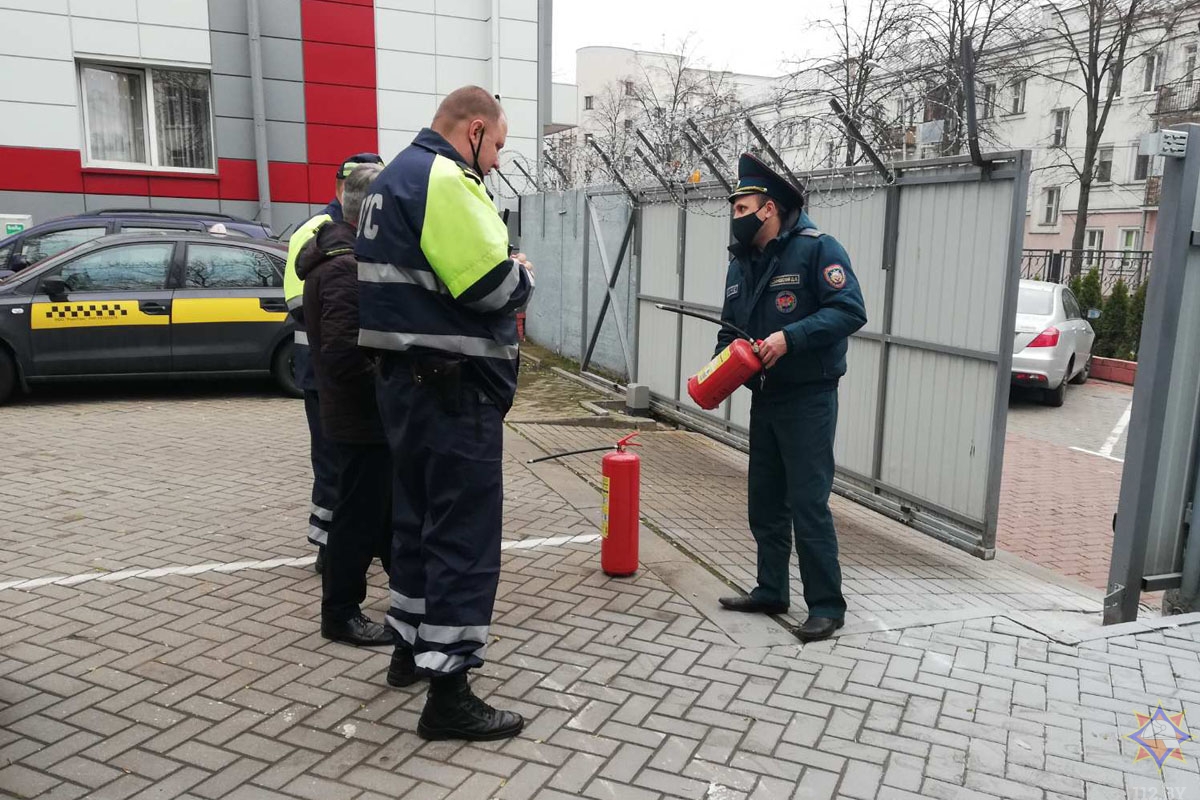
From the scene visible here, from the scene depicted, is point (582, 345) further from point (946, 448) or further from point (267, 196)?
point (267, 196)

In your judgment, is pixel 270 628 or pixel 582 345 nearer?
pixel 270 628

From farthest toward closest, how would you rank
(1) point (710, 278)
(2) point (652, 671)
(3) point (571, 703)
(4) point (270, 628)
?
1. (1) point (710, 278)
2. (4) point (270, 628)
3. (2) point (652, 671)
4. (3) point (571, 703)

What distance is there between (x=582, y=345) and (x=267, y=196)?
25.3 feet

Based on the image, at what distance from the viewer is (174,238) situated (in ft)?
30.5

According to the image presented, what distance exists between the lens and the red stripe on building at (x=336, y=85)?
16.3 m

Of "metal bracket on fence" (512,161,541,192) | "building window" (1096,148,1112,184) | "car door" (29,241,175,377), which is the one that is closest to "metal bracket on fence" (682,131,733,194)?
"car door" (29,241,175,377)

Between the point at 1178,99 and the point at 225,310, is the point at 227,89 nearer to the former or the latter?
the point at 225,310

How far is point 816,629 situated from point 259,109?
14.8 metres

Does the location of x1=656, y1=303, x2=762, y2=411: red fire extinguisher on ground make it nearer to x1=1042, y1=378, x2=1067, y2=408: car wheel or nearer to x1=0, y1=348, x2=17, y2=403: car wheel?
x1=0, y1=348, x2=17, y2=403: car wheel

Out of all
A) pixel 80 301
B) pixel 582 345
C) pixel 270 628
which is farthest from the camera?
pixel 582 345

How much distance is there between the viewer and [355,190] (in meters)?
3.95

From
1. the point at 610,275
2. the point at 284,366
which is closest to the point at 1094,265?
the point at 610,275

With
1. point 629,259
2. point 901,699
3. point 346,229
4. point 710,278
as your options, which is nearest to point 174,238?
point 629,259

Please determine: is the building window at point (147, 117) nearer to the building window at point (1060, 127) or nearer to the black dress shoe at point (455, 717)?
the black dress shoe at point (455, 717)
